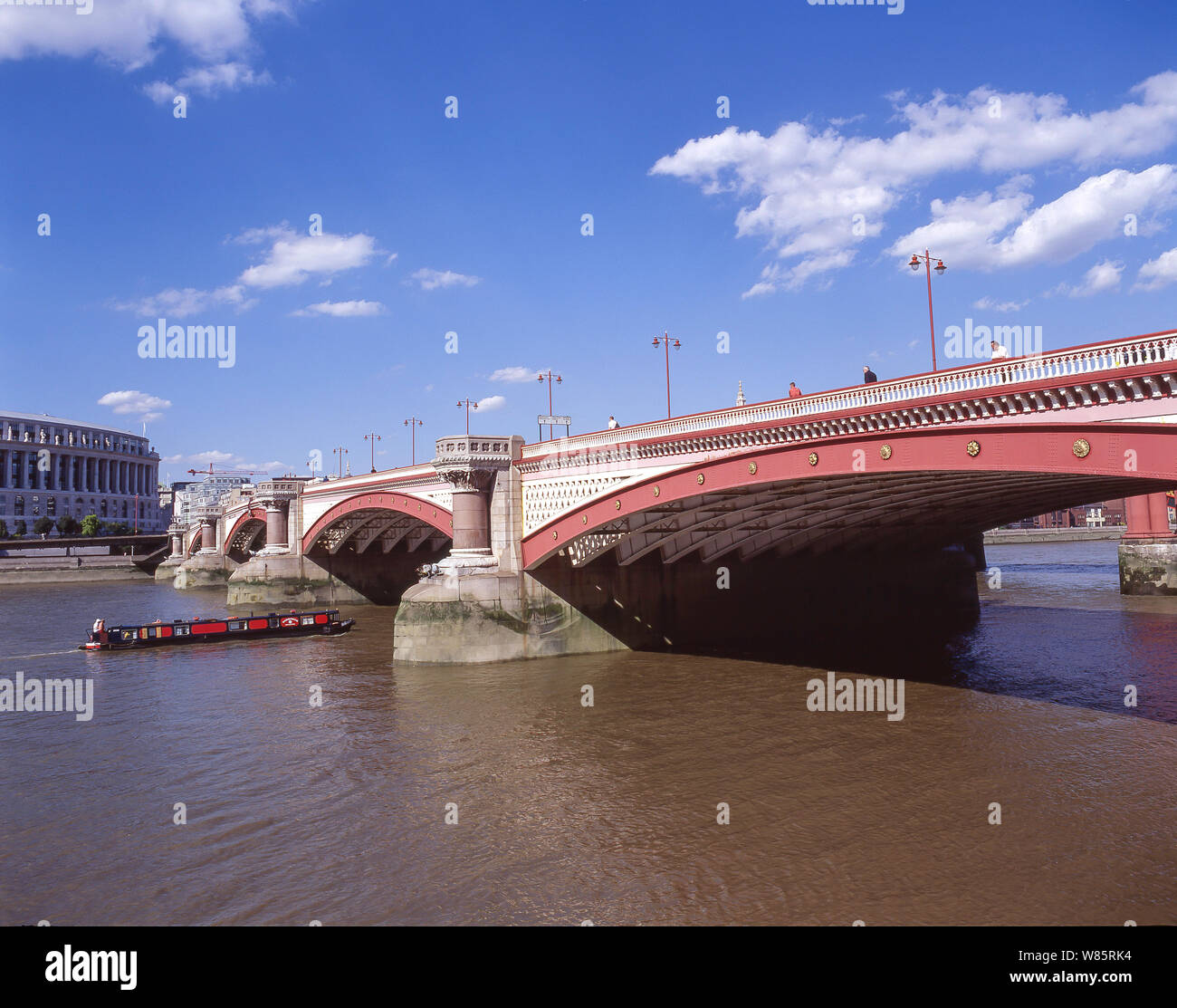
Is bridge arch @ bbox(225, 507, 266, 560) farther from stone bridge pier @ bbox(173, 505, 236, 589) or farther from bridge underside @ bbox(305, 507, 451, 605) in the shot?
bridge underside @ bbox(305, 507, 451, 605)

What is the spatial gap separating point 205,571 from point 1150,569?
77.2 metres

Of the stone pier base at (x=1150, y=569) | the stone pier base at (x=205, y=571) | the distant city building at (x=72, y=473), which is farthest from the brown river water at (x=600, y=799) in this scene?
the distant city building at (x=72, y=473)

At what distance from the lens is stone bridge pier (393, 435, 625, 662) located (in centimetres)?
2831

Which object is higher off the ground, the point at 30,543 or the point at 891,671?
the point at 30,543

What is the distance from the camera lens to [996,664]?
2712cm

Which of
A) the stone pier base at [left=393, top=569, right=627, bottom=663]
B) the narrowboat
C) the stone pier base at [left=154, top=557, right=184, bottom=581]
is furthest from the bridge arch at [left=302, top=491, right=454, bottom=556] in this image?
the stone pier base at [left=154, top=557, right=184, bottom=581]

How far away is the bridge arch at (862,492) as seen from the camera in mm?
13883

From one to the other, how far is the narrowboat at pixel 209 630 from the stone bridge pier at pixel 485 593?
12.8m

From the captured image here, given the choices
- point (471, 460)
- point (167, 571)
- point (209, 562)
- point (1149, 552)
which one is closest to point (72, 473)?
point (167, 571)

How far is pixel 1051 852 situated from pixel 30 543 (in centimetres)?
11213

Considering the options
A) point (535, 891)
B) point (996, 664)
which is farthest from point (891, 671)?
point (535, 891)

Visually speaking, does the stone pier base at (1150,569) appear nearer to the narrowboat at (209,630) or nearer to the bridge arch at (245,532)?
the narrowboat at (209,630)

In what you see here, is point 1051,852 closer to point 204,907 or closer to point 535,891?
point 535,891
